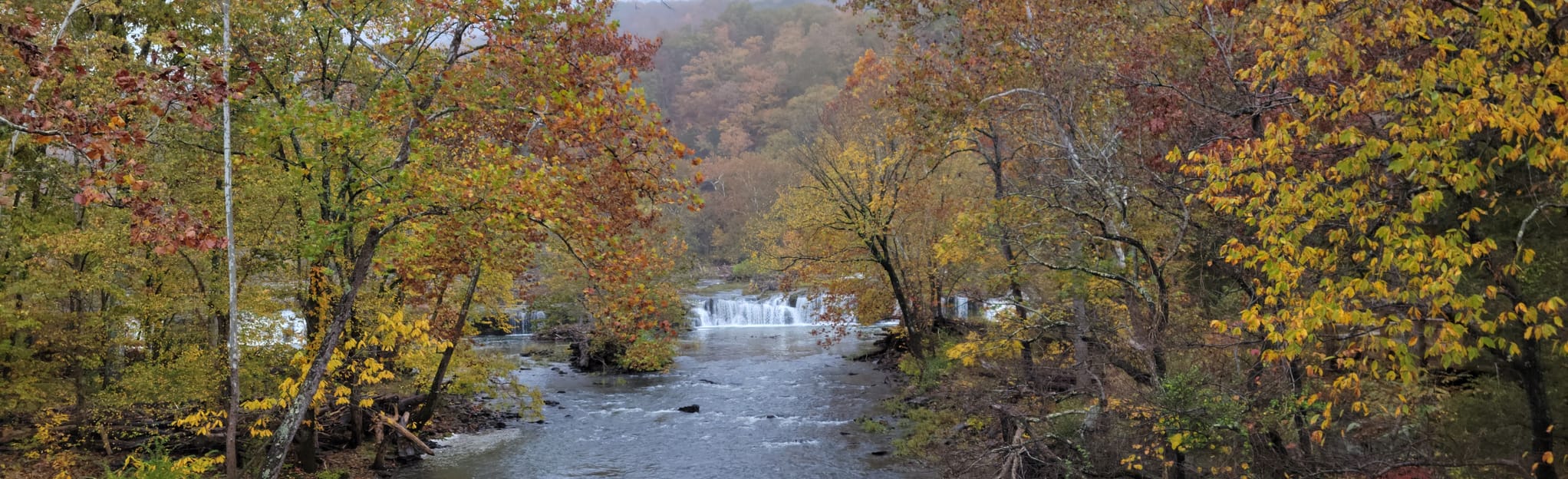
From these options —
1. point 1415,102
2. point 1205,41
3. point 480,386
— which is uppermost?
point 1205,41

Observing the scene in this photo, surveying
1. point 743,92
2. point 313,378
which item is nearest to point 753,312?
point 313,378

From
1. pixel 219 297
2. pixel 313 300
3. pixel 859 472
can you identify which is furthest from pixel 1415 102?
pixel 219 297

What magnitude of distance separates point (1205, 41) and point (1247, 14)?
71cm

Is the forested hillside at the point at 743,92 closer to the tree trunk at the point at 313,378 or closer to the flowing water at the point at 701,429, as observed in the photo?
the flowing water at the point at 701,429

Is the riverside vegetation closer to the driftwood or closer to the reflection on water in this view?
the driftwood

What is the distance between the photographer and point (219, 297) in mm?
12758

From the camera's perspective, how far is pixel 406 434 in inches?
606

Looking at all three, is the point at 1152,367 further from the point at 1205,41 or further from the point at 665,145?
the point at 665,145

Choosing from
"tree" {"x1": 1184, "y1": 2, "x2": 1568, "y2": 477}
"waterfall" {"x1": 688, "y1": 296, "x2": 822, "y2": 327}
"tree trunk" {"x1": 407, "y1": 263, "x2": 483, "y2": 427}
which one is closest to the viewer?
"tree" {"x1": 1184, "y1": 2, "x2": 1568, "y2": 477}

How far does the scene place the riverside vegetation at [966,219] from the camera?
18.9 feet

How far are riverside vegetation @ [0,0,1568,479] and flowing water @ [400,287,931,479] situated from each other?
4.70 ft

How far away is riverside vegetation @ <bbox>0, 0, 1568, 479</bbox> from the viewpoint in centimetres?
575

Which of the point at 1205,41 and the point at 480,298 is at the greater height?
the point at 1205,41

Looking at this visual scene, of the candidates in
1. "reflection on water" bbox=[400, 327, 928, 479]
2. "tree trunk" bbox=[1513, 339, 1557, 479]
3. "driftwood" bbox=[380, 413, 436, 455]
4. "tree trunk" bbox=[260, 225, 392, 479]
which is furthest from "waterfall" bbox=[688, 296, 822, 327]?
"tree trunk" bbox=[1513, 339, 1557, 479]
